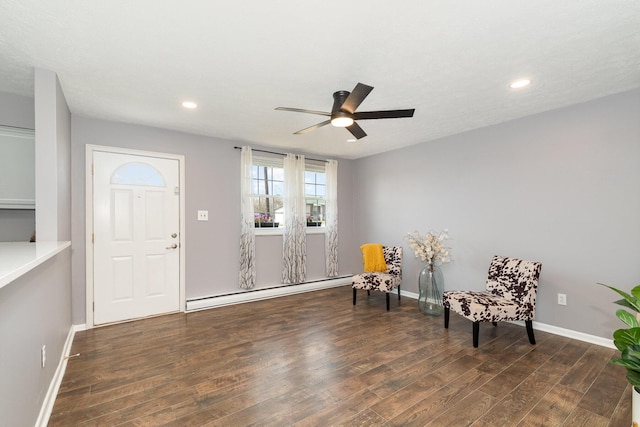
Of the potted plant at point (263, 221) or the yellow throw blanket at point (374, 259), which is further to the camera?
the potted plant at point (263, 221)

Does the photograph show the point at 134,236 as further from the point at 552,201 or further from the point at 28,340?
the point at 552,201

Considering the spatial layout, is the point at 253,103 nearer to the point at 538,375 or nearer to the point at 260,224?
the point at 260,224

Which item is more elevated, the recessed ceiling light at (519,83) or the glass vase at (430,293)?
the recessed ceiling light at (519,83)

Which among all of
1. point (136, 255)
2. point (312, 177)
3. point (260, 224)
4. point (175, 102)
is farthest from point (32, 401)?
point (312, 177)

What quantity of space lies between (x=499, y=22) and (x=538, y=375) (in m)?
2.70

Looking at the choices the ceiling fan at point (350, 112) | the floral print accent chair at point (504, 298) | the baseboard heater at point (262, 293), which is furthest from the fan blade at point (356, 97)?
the baseboard heater at point (262, 293)

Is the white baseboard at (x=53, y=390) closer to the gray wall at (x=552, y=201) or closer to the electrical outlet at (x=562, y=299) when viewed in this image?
the gray wall at (x=552, y=201)

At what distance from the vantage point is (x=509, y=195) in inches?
147

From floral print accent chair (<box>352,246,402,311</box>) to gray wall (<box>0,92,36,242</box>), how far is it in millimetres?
3922

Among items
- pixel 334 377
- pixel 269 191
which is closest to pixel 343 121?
pixel 334 377

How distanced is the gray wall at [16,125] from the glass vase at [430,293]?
4.60 m

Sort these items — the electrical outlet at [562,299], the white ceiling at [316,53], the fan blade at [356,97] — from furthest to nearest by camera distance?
the electrical outlet at [562,299]
the fan blade at [356,97]
the white ceiling at [316,53]

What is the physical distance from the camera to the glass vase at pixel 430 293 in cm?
398

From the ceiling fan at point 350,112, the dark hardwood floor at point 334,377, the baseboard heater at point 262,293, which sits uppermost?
the ceiling fan at point 350,112
